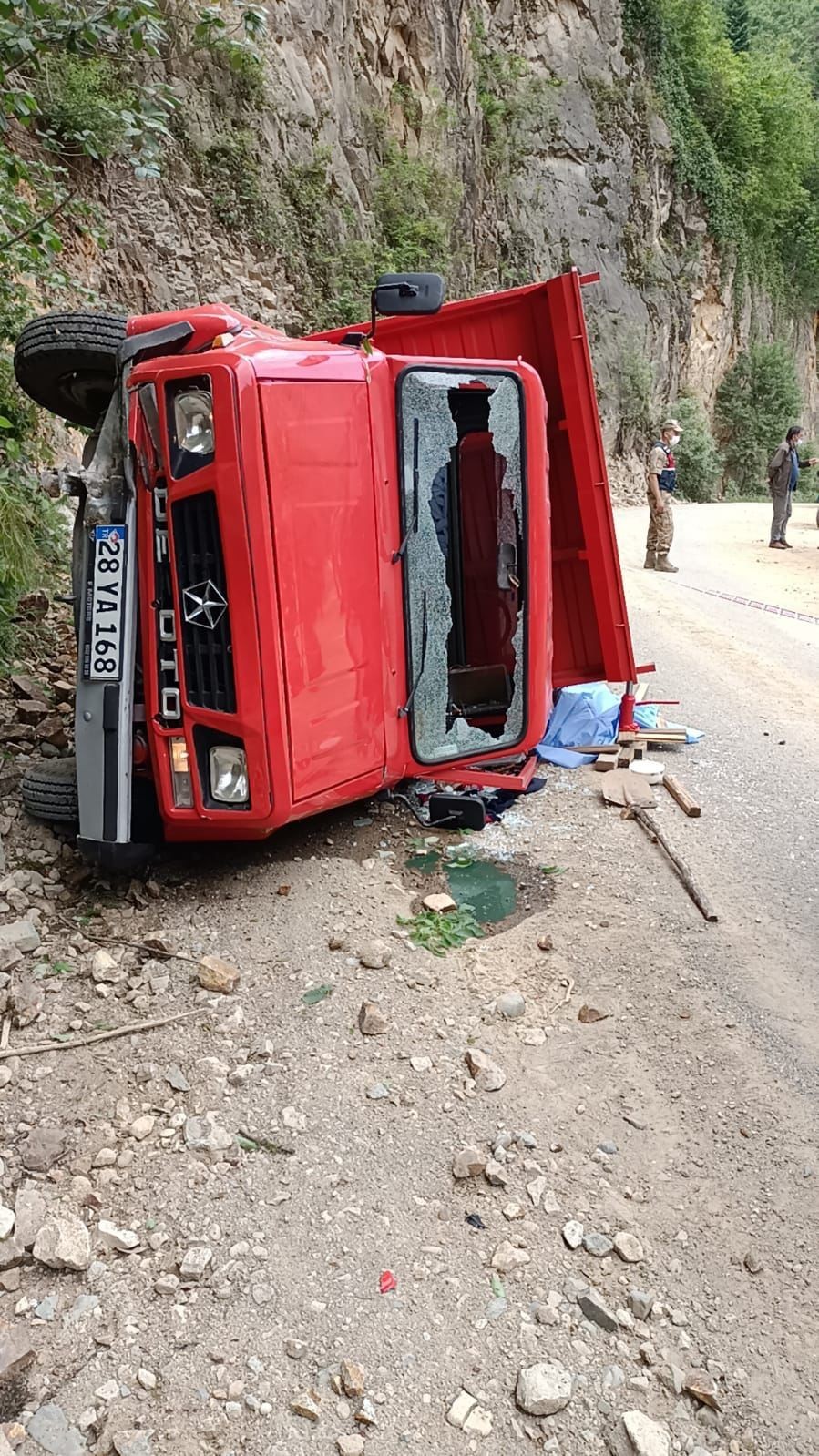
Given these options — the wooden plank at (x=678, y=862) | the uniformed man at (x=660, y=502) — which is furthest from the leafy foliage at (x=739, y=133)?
the wooden plank at (x=678, y=862)

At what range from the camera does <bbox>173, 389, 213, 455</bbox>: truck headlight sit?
9.43 feet

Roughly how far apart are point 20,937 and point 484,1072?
152cm

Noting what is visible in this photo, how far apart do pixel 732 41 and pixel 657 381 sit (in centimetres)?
2370

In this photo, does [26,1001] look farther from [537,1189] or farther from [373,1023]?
[537,1189]

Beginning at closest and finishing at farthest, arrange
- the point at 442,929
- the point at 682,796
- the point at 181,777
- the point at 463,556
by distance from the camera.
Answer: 1. the point at 181,777
2. the point at 442,929
3. the point at 682,796
4. the point at 463,556

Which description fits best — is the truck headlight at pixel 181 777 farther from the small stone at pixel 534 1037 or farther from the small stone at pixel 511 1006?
the small stone at pixel 534 1037

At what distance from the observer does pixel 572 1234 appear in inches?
79.0

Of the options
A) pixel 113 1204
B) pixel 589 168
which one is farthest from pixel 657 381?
pixel 113 1204

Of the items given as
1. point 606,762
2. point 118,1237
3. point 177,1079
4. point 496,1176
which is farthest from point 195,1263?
point 606,762

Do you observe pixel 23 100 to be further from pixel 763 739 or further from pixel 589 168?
pixel 589 168

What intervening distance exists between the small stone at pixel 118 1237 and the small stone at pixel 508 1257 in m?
0.77

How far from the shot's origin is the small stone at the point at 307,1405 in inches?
63.4

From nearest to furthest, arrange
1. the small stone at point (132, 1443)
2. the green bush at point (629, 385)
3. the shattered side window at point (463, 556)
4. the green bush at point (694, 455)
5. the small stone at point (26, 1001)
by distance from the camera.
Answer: the small stone at point (132, 1443) → the small stone at point (26, 1001) → the shattered side window at point (463, 556) → the green bush at point (629, 385) → the green bush at point (694, 455)

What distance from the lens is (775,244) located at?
3509cm
